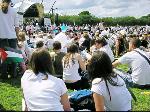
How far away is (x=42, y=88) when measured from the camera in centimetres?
479

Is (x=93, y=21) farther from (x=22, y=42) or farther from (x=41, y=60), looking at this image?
(x=41, y=60)

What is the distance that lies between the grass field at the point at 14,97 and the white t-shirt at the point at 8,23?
1286 millimetres

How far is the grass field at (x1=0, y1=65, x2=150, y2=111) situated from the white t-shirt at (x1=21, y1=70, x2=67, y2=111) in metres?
2.61

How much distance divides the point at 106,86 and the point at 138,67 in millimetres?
4799

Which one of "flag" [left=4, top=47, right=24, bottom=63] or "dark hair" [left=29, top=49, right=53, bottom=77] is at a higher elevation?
"dark hair" [left=29, top=49, right=53, bottom=77]

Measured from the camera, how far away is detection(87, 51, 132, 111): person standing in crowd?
505cm

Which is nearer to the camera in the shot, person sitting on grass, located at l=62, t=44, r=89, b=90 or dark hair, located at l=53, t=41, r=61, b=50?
person sitting on grass, located at l=62, t=44, r=89, b=90

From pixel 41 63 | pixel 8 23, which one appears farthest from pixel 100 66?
pixel 8 23

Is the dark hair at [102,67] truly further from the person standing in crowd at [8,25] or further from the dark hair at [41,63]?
the person standing in crowd at [8,25]

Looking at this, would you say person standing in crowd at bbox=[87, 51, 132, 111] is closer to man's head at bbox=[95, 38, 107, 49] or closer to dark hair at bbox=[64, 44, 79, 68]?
dark hair at bbox=[64, 44, 79, 68]

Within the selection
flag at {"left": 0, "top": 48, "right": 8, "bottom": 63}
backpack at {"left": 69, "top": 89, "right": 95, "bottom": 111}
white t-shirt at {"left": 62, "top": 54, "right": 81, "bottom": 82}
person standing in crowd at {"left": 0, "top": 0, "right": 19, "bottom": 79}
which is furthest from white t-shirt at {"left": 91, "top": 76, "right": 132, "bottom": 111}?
person standing in crowd at {"left": 0, "top": 0, "right": 19, "bottom": 79}

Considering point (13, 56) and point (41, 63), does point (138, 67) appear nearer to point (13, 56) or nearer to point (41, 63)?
point (13, 56)

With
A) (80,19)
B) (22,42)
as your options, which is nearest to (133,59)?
(22,42)

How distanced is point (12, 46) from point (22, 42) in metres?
1.35
